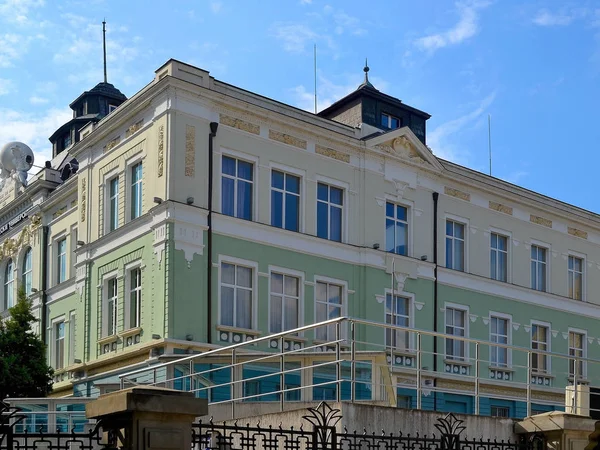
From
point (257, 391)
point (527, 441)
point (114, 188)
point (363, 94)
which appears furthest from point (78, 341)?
point (527, 441)

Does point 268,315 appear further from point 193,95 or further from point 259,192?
point 193,95

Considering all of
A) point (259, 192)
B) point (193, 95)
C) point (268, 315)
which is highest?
point (193, 95)

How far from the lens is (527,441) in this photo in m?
14.4

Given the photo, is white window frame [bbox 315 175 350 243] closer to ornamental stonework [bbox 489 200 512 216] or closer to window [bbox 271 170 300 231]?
window [bbox 271 170 300 231]

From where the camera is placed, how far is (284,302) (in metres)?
29.9

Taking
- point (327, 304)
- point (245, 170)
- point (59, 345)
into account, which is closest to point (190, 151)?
point (245, 170)

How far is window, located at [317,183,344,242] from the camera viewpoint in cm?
3120

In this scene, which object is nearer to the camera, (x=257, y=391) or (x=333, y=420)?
(x=333, y=420)

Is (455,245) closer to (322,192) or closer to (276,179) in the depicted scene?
(322,192)

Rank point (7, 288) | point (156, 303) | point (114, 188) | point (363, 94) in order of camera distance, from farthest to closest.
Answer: point (7, 288)
point (363, 94)
point (114, 188)
point (156, 303)

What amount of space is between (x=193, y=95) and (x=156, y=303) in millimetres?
5706

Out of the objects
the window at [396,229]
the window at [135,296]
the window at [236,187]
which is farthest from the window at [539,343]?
the window at [135,296]

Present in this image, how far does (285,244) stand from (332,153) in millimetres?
3393

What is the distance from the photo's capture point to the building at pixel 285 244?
28.3 metres
